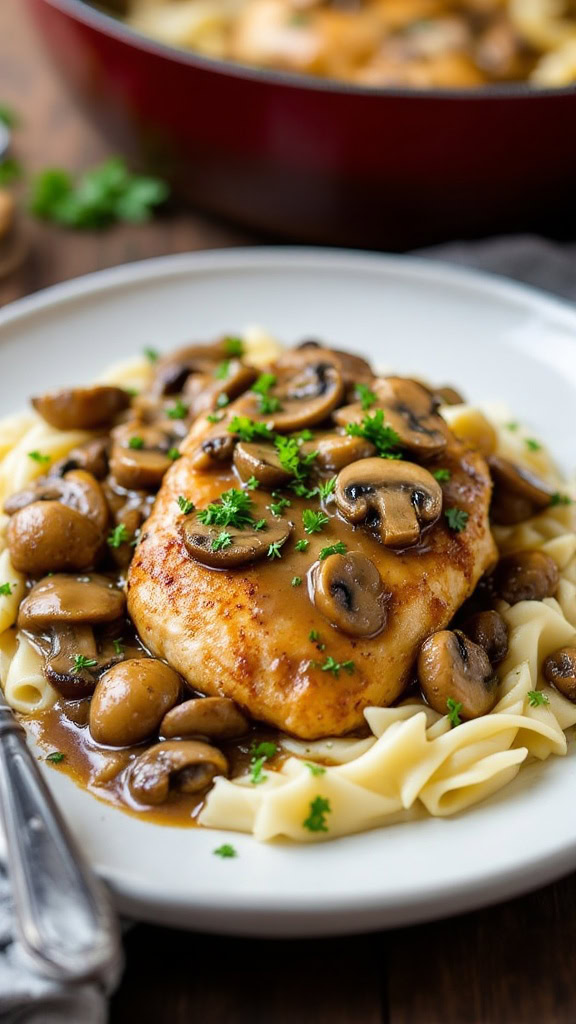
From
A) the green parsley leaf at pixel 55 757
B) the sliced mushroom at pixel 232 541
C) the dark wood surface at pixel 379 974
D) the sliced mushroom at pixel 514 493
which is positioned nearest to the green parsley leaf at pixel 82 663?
the green parsley leaf at pixel 55 757

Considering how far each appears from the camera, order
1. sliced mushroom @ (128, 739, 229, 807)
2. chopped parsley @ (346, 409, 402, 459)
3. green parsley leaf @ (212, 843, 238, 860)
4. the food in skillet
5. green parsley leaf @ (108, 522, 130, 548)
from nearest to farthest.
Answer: green parsley leaf @ (212, 843, 238, 860)
sliced mushroom @ (128, 739, 229, 807)
chopped parsley @ (346, 409, 402, 459)
green parsley leaf @ (108, 522, 130, 548)
the food in skillet

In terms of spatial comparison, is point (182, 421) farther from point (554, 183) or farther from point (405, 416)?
point (554, 183)

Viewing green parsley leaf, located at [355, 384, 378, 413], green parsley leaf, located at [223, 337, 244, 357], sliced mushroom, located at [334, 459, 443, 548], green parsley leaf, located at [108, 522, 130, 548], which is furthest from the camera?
green parsley leaf, located at [223, 337, 244, 357]

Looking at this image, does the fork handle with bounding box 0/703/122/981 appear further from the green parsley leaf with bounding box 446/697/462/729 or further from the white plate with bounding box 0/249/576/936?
the green parsley leaf with bounding box 446/697/462/729

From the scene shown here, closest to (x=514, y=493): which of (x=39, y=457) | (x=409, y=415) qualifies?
(x=409, y=415)

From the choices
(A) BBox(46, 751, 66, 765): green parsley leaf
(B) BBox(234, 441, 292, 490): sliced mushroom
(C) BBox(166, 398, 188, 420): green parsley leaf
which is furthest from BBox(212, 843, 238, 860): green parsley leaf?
(C) BBox(166, 398, 188, 420): green parsley leaf

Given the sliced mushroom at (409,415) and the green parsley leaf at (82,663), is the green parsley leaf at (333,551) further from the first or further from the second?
the green parsley leaf at (82,663)
